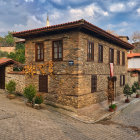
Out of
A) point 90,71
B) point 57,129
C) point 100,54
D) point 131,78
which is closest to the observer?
point 57,129

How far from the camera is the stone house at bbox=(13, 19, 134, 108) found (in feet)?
35.9

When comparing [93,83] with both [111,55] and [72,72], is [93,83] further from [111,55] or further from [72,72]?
[111,55]

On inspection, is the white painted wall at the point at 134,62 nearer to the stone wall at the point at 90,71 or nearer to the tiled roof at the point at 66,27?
the stone wall at the point at 90,71

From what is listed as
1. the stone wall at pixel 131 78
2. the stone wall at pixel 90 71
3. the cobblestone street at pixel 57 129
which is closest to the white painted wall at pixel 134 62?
the stone wall at pixel 131 78

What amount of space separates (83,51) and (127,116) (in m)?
5.22

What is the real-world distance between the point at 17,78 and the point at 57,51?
488 cm

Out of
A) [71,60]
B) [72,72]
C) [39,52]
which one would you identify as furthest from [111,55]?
[39,52]

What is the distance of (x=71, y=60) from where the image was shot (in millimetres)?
11086

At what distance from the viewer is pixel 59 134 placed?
270 inches

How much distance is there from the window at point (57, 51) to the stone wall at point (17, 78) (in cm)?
367

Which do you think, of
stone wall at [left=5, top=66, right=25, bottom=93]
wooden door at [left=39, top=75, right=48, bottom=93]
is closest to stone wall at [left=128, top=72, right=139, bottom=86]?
wooden door at [left=39, top=75, right=48, bottom=93]

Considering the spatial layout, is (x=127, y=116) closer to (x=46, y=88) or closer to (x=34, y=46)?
(x=46, y=88)

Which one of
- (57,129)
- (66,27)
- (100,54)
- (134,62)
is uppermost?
(66,27)

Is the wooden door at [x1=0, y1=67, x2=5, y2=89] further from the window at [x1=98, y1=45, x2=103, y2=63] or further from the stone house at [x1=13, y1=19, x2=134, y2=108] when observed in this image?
the window at [x1=98, y1=45, x2=103, y2=63]
